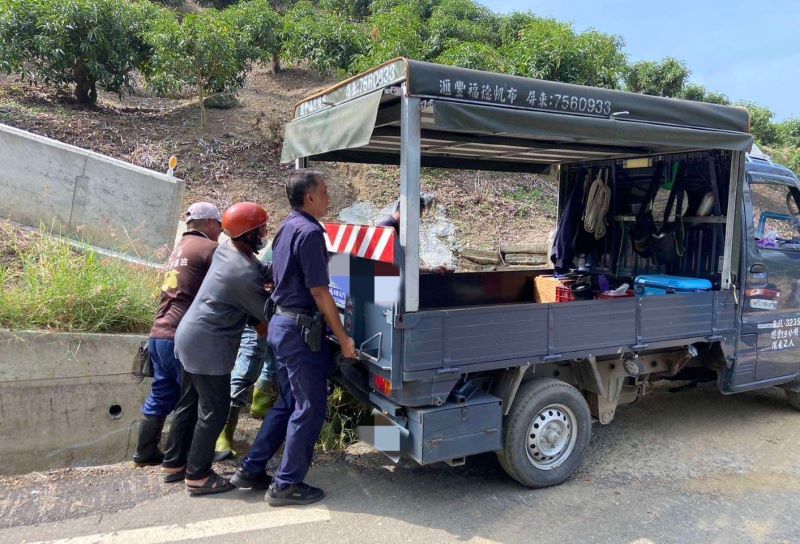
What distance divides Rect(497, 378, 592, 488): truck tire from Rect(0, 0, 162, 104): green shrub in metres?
11.4

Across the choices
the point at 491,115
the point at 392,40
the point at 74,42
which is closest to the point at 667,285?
the point at 491,115

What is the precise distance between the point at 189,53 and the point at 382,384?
10.3 m

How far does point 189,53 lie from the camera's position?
11234 millimetres

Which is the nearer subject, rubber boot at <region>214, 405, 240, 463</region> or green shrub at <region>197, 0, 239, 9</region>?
rubber boot at <region>214, 405, 240, 463</region>

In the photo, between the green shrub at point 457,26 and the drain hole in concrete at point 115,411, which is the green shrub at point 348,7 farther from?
the drain hole in concrete at point 115,411

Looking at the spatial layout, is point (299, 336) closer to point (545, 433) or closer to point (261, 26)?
point (545, 433)

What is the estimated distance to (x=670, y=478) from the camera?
3857 mm

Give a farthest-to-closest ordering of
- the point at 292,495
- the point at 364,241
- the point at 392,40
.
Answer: the point at 392,40, the point at 364,241, the point at 292,495

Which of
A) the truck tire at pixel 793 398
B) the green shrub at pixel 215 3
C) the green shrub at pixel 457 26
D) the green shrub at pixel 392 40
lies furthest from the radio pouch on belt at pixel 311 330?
the green shrub at pixel 215 3

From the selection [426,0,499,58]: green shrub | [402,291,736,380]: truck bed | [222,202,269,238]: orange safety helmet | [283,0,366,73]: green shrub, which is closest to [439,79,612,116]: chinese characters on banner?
[402,291,736,380]: truck bed

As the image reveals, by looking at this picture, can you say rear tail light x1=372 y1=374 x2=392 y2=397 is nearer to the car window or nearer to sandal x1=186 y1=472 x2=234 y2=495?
sandal x1=186 y1=472 x2=234 y2=495

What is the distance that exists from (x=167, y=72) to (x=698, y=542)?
38.5ft

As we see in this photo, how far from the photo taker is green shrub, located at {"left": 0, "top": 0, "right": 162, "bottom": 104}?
10633 mm

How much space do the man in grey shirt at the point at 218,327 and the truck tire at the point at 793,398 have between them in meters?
4.86
